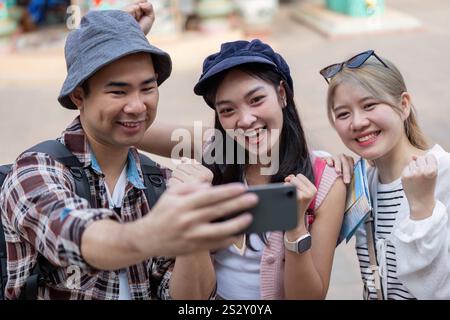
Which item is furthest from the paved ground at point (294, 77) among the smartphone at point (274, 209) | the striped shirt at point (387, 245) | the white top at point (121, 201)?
the smartphone at point (274, 209)

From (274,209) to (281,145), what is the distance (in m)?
0.93

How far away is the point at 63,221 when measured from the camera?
1.61 metres

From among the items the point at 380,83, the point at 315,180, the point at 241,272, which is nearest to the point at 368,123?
the point at 380,83

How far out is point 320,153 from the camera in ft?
8.06

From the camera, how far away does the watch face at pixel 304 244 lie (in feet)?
6.59

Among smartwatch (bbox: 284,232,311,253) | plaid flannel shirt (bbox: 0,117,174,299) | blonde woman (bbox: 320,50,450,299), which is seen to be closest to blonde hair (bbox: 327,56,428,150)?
blonde woman (bbox: 320,50,450,299)

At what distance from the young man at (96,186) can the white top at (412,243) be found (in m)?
0.55

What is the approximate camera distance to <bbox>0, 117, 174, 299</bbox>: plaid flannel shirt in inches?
63.5

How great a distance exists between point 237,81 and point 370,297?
0.82m

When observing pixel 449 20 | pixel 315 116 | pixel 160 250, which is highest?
pixel 449 20

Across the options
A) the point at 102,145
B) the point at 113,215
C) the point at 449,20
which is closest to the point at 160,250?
the point at 113,215

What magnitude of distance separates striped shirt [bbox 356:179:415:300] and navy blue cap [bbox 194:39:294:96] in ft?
1.59

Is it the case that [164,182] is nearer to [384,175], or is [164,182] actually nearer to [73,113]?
[384,175]

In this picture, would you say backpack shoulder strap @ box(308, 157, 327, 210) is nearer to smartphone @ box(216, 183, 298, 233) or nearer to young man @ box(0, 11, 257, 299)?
young man @ box(0, 11, 257, 299)
